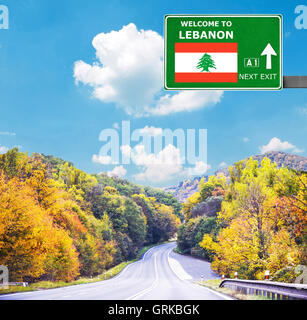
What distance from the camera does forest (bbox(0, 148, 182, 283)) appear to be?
8148 millimetres

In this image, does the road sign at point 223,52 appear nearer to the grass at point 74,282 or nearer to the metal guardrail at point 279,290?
the metal guardrail at point 279,290

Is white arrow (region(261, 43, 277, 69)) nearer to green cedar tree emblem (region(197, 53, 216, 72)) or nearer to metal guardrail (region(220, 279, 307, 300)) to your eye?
green cedar tree emblem (region(197, 53, 216, 72))

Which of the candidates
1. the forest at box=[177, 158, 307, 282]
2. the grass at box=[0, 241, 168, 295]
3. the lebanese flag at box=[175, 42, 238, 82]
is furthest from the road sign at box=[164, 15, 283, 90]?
the forest at box=[177, 158, 307, 282]

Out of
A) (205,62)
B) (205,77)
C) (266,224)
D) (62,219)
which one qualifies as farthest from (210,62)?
(62,219)

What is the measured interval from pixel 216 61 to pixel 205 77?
0.45 m

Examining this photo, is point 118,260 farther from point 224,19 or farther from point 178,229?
point 224,19

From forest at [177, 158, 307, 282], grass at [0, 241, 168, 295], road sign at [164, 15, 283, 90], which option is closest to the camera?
road sign at [164, 15, 283, 90]

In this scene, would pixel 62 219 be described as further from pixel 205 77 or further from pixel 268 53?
pixel 268 53

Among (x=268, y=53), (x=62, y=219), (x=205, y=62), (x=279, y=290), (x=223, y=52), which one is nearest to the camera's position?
(x=279, y=290)

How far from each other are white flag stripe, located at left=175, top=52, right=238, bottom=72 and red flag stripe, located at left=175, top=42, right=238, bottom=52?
0.08 meters

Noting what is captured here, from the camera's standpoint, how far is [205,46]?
607 centimetres

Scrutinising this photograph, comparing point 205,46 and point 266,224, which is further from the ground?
point 205,46

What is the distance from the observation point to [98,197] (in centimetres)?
2827
